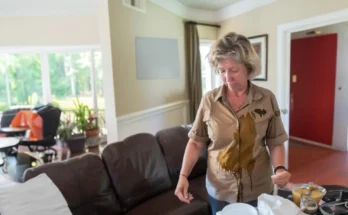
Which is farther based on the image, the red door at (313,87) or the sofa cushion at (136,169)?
the red door at (313,87)

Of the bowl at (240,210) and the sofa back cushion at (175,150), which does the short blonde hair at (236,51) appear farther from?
the sofa back cushion at (175,150)

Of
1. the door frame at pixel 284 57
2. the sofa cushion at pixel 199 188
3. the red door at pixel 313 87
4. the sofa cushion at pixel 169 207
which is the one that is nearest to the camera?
the sofa cushion at pixel 169 207

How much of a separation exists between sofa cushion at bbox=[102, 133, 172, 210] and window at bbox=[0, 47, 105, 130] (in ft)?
10.9

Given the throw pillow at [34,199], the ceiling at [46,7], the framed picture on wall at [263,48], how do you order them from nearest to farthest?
the throw pillow at [34,199], the framed picture on wall at [263,48], the ceiling at [46,7]

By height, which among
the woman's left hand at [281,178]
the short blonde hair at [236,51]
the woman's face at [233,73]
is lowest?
the woman's left hand at [281,178]

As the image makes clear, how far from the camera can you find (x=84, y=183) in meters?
1.78

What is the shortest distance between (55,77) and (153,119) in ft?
9.59

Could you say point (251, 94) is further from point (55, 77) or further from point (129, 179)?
point (55, 77)

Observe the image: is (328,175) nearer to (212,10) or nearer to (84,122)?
(212,10)

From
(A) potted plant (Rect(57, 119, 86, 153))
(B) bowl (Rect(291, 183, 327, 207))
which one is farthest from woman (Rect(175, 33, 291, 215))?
(A) potted plant (Rect(57, 119, 86, 153))

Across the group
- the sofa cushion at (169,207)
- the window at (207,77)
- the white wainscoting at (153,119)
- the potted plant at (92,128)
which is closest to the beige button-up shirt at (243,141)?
the sofa cushion at (169,207)

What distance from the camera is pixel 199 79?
416 centimetres

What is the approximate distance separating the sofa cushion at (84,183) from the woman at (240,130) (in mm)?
878

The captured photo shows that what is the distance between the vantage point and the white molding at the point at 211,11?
3.53 meters
